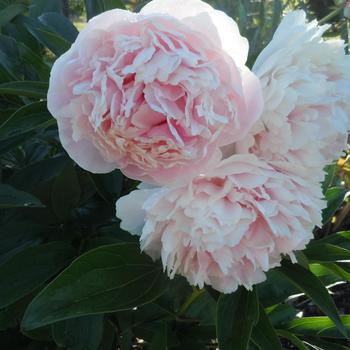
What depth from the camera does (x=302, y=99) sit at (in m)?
0.54

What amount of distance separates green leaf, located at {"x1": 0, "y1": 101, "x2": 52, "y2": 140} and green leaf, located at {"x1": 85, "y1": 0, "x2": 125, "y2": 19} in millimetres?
163

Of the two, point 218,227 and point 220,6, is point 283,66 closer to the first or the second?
point 218,227

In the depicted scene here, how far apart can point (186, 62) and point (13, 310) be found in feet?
1.86

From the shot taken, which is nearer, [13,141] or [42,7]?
[13,141]

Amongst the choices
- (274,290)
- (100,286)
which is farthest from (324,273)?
(100,286)

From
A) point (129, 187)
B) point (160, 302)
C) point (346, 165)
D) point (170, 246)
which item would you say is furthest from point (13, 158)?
point (346, 165)

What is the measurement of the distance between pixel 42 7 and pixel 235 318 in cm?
65

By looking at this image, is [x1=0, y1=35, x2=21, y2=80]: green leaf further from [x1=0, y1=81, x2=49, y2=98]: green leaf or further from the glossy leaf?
the glossy leaf

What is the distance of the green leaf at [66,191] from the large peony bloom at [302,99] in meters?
0.39

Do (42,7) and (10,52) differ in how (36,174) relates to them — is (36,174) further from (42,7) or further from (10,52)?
(42,7)

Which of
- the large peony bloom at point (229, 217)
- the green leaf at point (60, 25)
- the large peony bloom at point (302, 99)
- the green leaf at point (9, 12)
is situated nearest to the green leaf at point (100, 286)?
the large peony bloom at point (229, 217)

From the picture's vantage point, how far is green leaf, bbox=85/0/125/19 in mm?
771

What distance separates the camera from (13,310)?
91 centimetres

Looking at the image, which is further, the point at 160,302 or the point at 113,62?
the point at 160,302
